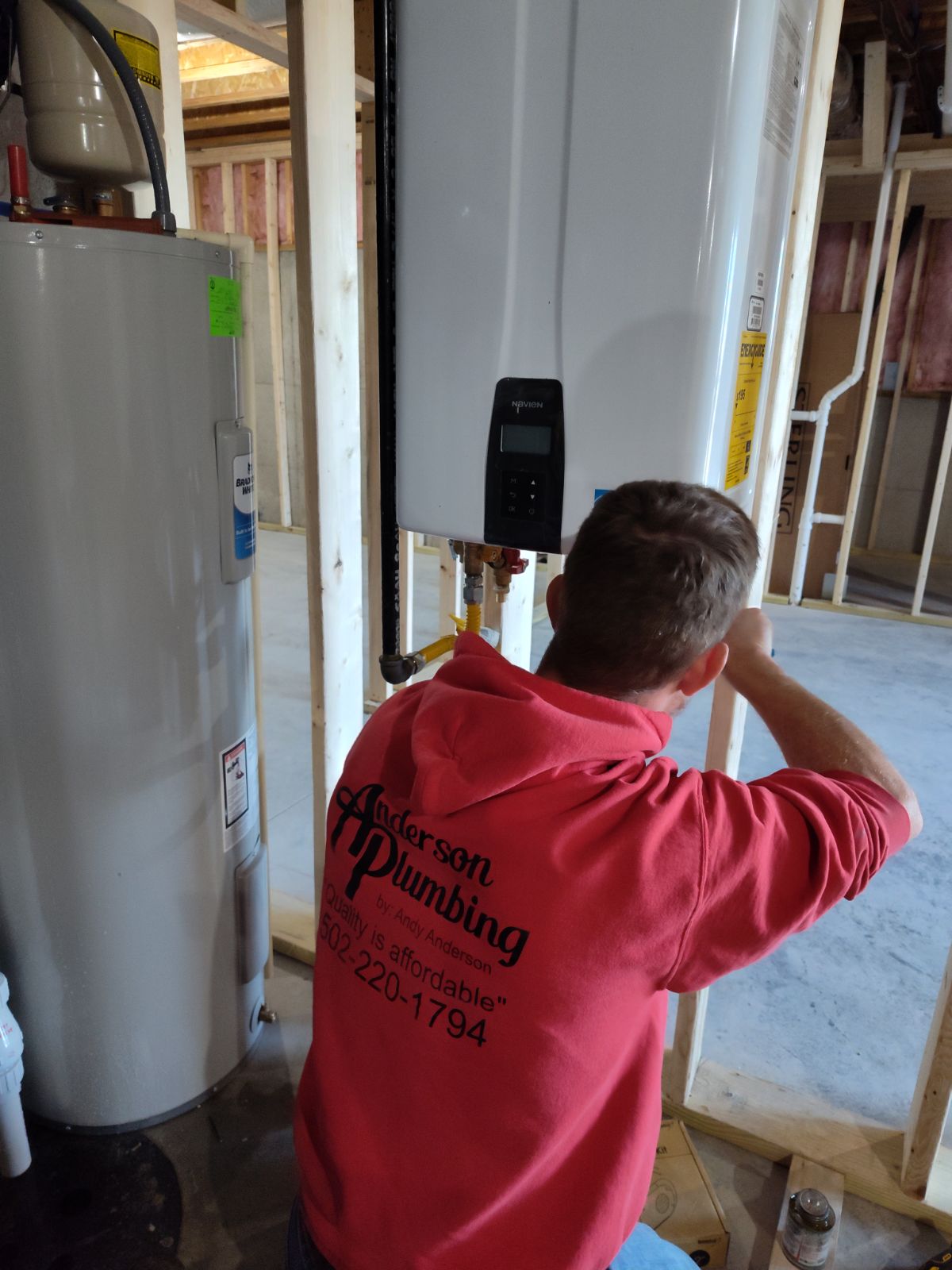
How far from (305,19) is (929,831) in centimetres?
261

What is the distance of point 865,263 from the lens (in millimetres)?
5090

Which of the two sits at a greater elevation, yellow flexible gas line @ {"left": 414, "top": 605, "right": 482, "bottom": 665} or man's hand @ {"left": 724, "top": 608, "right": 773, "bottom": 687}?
man's hand @ {"left": 724, "top": 608, "right": 773, "bottom": 687}

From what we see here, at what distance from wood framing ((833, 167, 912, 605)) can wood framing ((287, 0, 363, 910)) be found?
3818 mm

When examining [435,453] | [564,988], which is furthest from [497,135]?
[564,988]

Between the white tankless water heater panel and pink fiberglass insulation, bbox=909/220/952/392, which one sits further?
pink fiberglass insulation, bbox=909/220/952/392

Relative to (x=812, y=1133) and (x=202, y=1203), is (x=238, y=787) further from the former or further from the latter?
(x=812, y=1133)

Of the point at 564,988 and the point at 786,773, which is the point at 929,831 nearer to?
the point at 786,773

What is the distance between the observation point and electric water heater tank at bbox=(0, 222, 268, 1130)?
113cm

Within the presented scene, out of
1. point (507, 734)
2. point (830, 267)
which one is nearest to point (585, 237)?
point (507, 734)

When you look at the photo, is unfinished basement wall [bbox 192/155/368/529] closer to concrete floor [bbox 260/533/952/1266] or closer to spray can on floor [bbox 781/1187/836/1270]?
concrete floor [bbox 260/533/952/1266]

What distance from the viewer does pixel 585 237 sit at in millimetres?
900

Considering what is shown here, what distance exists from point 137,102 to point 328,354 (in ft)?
1.34

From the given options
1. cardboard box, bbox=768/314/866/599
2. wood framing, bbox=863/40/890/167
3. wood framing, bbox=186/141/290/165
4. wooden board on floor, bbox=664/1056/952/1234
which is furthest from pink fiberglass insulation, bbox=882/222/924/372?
wooden board on floor, bbox=664/1056/952/1234

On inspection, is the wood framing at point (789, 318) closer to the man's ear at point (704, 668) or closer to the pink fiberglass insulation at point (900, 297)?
the man's ear at point (704, 668)
